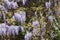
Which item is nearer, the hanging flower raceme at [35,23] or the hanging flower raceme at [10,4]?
the hanging flower raceme at [35,23]

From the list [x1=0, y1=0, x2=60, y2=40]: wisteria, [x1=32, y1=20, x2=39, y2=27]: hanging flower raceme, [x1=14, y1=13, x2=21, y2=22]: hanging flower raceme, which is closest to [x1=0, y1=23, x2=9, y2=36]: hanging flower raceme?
[x1=0, y1=0, x2=60, y2=40]: wisteria

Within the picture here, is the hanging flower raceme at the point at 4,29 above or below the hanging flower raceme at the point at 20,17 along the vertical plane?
below

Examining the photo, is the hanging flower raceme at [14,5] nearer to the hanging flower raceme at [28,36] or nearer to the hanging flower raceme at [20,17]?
the hanging flower raceme at [20,17]

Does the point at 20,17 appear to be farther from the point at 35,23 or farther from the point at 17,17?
the point at 35,23

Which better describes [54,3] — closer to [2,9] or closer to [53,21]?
[53,21]

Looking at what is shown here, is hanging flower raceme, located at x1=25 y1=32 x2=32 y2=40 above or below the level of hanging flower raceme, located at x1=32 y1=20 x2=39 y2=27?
below

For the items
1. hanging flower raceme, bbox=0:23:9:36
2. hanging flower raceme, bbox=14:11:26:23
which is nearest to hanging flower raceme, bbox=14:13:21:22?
hanging flower raceme, bbox=14:11:26:23

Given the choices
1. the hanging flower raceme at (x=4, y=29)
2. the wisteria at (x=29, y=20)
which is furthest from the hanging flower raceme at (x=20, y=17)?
the hanging flower raceme at (x=4, y=29)

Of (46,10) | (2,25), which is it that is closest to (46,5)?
(46,10)

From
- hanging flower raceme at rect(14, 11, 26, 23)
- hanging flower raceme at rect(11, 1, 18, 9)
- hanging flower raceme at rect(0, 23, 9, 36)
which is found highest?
hanging flower raceme at rect(11, 1, 18, 9)

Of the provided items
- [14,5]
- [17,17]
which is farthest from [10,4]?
[17,17]

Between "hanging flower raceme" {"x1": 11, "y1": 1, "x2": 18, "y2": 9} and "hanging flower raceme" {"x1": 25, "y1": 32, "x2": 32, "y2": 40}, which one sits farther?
"hanging flower raceme" {"x1": 11, "y1": 1, "x2": 18, "y2": 9}

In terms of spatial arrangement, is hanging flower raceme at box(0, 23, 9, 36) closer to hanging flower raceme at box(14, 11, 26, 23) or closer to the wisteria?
the wisteria
